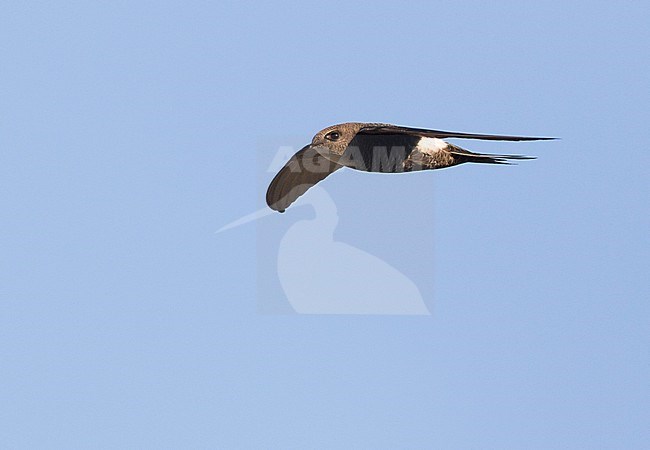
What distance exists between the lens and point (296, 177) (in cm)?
896

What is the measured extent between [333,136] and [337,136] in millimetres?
35

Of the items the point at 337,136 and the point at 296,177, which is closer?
the point at 337,136

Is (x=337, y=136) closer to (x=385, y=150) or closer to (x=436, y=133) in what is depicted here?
(x=385, y=150)

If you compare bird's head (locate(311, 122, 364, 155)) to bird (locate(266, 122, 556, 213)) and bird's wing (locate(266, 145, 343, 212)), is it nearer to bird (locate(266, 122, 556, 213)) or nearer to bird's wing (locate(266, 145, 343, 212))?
bird (locate(266, 122, 556, 213))

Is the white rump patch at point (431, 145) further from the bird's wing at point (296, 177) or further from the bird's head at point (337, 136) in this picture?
the bird's wing at point (296, 177)

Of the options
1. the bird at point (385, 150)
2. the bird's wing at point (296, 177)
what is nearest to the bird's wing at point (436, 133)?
the bird at point (385, 150)

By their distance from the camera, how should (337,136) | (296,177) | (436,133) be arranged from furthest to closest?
(296,177), (337,136), (436,133)

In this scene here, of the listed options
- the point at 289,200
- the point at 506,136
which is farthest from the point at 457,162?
the point at 289,200

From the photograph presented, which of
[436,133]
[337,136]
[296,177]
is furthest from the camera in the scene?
[296,177]

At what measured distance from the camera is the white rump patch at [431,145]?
25.8 ft

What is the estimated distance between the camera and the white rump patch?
7863mm

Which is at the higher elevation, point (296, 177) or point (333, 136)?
point (333, 136)

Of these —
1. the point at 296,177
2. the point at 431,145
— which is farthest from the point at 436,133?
the point at 296,177

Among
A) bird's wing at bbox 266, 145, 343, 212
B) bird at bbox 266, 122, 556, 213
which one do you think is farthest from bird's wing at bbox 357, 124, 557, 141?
bird's wing at bbox 266, 145, 343, 212
